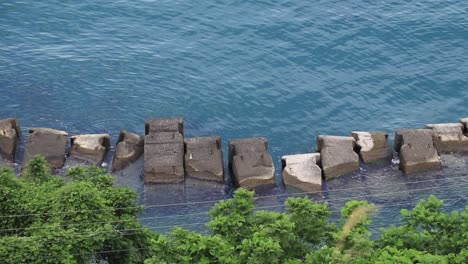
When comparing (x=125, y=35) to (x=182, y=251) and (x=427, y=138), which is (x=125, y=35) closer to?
(x=427, y=138)

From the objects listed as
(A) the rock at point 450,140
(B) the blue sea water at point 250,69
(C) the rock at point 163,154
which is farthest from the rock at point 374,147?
(C) the rock at point 163,154

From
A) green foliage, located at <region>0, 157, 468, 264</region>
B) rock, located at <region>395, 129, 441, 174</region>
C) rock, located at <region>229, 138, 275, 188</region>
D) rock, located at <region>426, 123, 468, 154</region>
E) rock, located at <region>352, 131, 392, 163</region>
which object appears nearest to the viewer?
green foliage, located at <region>0, 157, 468, 264</region>

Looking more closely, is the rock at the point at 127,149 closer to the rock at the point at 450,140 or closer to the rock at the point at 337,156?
the rock at the point at 337,156

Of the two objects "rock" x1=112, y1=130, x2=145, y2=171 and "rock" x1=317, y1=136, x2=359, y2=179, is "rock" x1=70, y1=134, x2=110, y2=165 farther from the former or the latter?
"rock" x1=317, y1=136, x2=359, y2=179

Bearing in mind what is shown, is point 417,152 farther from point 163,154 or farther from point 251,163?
point 163,154

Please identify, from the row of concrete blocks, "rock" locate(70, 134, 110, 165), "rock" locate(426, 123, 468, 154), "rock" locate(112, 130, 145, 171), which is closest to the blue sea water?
"rock" locate(426, 123, 468, 154)

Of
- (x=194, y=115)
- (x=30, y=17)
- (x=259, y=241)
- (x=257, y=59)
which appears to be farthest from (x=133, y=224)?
(x=30, y=17)
